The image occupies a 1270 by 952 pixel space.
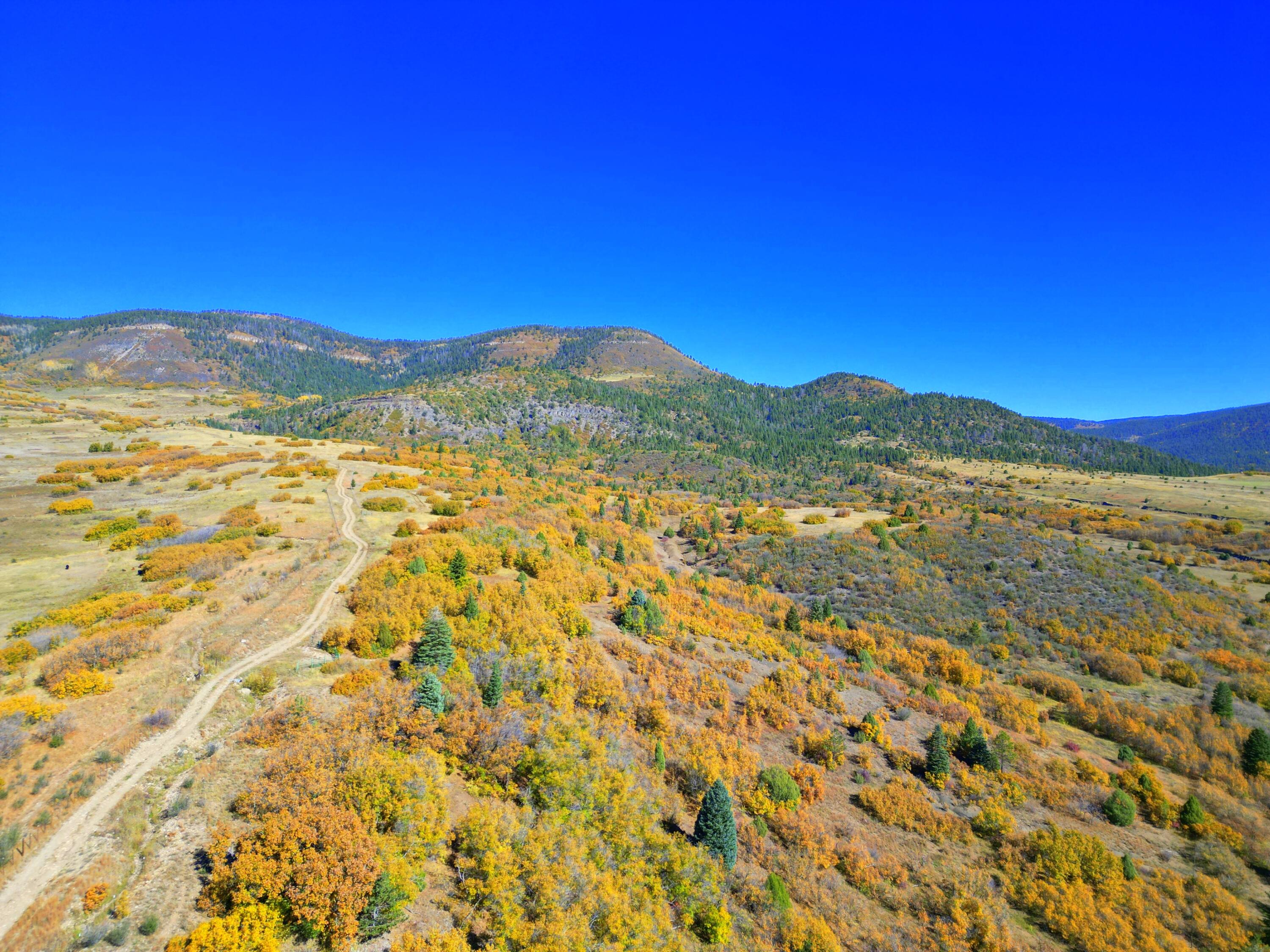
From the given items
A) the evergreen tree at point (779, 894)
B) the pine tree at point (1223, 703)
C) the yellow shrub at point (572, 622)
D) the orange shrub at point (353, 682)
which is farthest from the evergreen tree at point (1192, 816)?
the orange shrub at point (353, 682)

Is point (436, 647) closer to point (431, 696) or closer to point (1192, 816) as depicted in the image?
point (431, 696)

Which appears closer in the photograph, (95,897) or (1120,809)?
(95,897)

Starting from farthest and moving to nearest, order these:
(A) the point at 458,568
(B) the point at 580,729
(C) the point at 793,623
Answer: (C) the point at 793,623 → (A) the point at 458,568 → (B) the point at 580,729

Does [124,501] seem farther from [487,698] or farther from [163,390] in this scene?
[163,390]

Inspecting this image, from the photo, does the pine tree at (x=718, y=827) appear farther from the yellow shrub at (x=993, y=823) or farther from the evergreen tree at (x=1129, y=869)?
the evergreen tree at (x=1129, y=869)

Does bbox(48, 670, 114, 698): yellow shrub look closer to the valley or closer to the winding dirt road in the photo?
the valley

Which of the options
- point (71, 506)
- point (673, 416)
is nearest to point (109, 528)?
point (71, 506)
